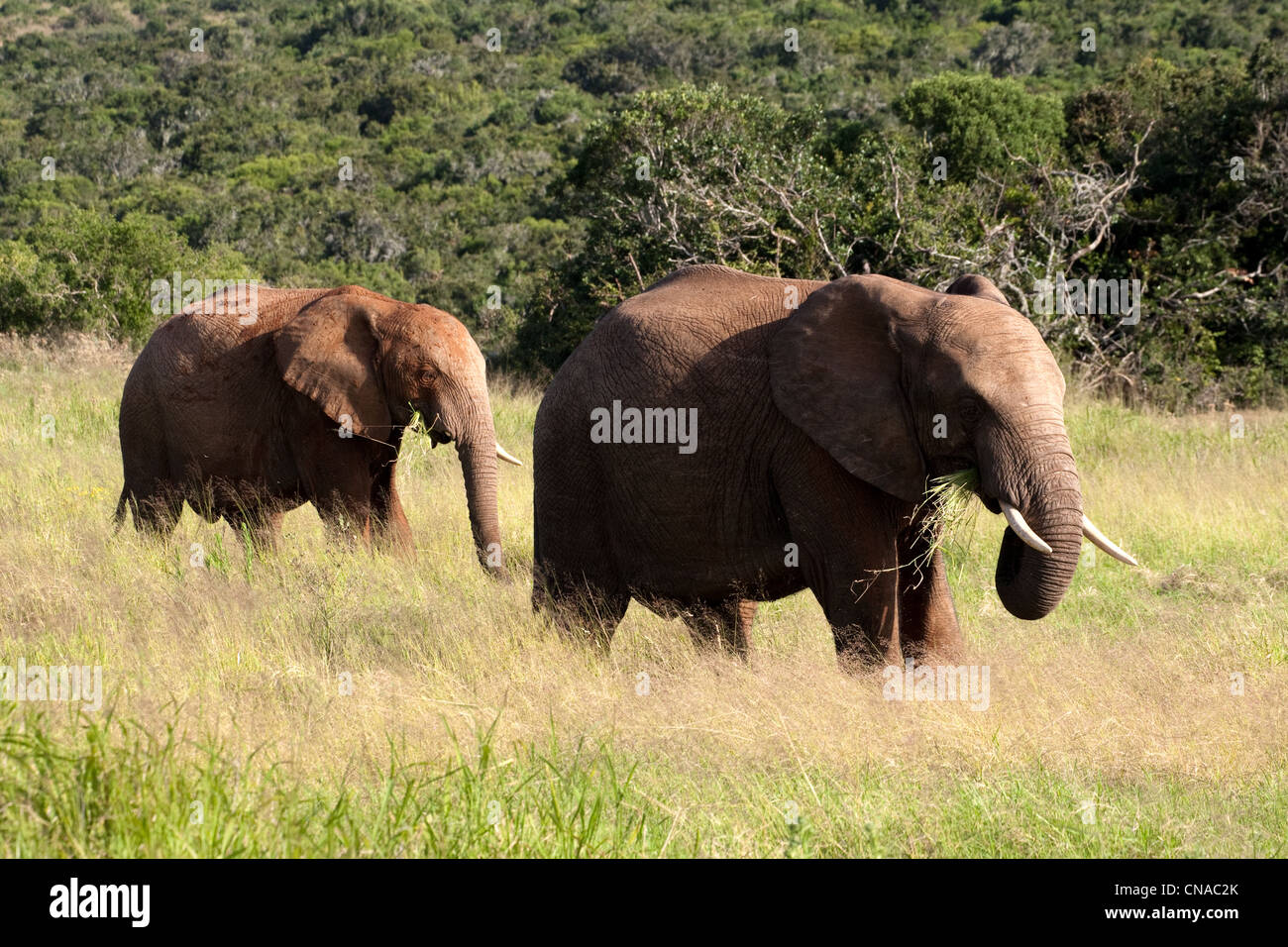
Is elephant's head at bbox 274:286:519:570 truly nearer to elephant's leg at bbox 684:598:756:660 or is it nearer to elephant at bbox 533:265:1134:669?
elephant at bbox 533:265:1134:669

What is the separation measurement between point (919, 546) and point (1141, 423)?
6.88m

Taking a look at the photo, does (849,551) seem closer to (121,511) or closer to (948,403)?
(948,403)

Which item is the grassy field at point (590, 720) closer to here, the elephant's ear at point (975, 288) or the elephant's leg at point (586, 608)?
the elephant's leg at point (586, 608)

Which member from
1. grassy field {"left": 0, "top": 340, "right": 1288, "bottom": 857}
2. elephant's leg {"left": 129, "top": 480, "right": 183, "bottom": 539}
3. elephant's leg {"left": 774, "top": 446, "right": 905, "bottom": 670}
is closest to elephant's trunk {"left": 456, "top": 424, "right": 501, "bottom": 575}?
grassy field {"left": 0, "top": 340, "right": 1288, "bottom": 857}

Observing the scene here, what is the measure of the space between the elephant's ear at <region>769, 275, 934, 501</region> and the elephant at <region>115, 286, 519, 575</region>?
9.36 feet

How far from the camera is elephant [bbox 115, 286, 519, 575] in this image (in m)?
8.42

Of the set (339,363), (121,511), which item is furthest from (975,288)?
(121,511)

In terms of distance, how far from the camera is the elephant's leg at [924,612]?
5.79 meters

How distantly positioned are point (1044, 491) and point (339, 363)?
15.9 ft

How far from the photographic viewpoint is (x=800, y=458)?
5.60 meters

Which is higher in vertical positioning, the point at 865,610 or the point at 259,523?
the point at 865,610

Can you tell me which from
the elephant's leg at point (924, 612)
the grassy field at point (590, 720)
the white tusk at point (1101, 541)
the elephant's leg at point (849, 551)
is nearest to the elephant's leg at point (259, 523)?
the grassy field at point (590, 720)

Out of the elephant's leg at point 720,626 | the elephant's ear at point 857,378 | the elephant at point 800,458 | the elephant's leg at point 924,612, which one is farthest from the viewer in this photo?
the elephant's leg at point 720,626

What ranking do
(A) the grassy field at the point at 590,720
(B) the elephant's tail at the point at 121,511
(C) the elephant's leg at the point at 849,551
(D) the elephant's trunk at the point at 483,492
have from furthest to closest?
1. (B) the elephant's tail at the point at 121,511
2. (D) the elephant's trunk at the point at 483,492
3. (C) the elephant's leg at the point at 849,551
4. (A) the grassy field at the point at 590,720
